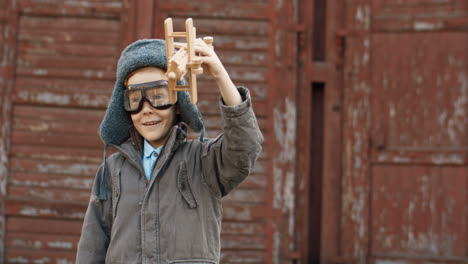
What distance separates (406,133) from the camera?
16.5ft

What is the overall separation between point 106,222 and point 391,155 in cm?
331

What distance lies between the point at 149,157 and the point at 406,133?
10.9ft

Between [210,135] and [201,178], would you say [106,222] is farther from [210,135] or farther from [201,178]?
[210,135]

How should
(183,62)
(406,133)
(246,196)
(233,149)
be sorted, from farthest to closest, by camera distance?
(406,133) → (246,196) → (233,149) → (183,62)

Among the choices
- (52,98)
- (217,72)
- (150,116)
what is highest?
(52,98)

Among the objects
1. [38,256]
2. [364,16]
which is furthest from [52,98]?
[364,16]

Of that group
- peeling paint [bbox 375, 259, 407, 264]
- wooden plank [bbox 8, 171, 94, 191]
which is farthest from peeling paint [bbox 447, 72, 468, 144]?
wooden plank [bbox 8, 171, 94, 191]

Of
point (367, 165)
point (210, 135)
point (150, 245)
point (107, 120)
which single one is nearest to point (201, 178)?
point (150, 245)

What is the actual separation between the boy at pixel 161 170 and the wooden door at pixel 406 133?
3073 mm

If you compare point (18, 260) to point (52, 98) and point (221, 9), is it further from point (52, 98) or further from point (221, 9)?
point (221, 9)

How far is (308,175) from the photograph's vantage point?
17.0 feet

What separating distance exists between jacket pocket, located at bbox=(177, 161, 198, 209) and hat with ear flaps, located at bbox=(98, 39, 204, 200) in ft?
0.64

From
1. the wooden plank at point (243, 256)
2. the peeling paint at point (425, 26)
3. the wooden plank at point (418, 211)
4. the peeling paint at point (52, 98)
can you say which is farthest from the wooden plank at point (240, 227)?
the peeling paint at point (425, 26)

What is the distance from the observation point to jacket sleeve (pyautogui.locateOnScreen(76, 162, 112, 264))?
2.12 meters
